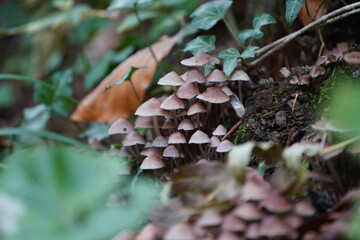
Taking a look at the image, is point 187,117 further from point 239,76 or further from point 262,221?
point 262,221

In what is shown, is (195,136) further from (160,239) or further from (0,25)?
(0,25)

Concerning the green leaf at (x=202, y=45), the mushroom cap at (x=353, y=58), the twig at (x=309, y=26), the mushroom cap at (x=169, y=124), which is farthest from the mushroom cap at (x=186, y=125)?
the mushroom cap at (x=353, y=58)

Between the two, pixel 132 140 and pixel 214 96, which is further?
pixel 132 140

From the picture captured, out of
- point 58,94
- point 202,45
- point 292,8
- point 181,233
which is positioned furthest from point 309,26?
point 58,94

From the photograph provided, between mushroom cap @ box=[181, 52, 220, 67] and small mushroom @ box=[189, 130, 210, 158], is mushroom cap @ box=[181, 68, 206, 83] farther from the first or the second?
small mushroom @ box=[189, 130, 210, 158]

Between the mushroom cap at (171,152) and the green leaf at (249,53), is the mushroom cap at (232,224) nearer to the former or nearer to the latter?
the mushroom cap at (171,152)
